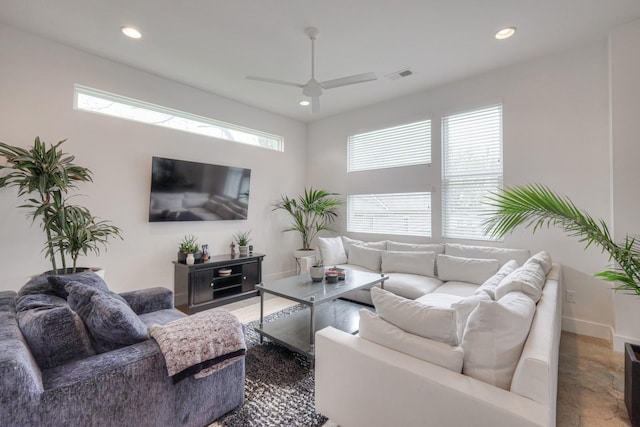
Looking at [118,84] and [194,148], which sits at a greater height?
[118,84]

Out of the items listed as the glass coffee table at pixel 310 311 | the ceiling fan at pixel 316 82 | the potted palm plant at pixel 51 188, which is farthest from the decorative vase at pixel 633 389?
the potted palm plant at pixel 51 188

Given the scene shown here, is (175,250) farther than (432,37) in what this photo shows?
Yes

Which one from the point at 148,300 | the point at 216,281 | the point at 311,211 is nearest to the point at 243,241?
the point at 216,281

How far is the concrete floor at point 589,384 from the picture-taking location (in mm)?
1904

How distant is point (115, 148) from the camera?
3.54m

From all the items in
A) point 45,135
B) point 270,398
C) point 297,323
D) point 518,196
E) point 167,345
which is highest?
point 45,135

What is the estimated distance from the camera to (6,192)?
9.41 feet

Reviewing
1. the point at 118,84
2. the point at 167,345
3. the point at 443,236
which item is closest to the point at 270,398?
the point at 167,345

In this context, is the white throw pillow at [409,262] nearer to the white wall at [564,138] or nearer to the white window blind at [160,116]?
the white wall at [564,138]

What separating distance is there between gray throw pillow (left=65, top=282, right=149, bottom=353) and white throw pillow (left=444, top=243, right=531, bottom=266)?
3.49 meters

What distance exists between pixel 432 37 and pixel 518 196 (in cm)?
188

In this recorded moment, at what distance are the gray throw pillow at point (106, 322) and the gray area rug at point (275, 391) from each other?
0.80 metres

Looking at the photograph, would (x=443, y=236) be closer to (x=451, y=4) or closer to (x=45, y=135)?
(x=451, y=4)

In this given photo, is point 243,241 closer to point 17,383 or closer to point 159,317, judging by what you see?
point 159,317
